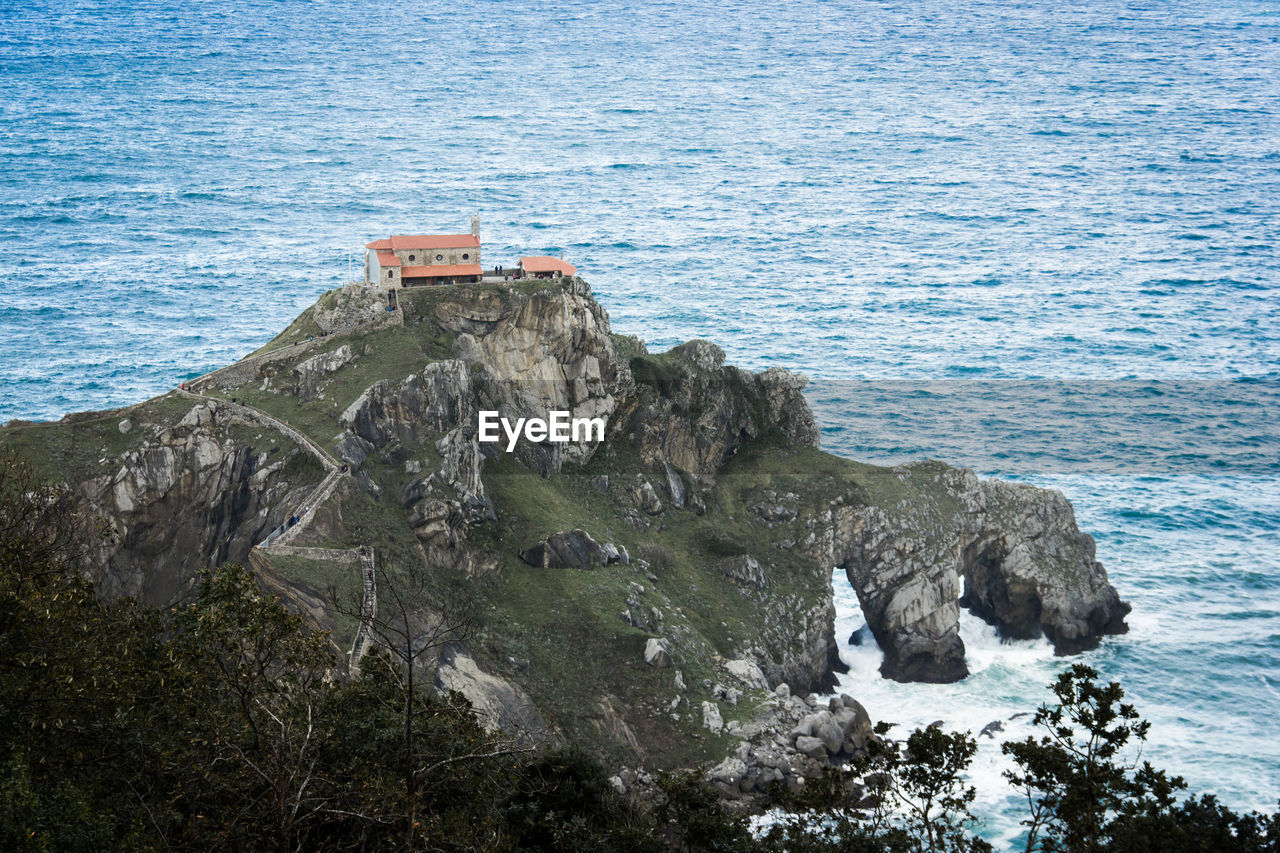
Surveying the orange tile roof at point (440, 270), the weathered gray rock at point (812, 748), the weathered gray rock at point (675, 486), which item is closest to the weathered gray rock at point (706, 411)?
the weathered gray rock at point (675, 486)

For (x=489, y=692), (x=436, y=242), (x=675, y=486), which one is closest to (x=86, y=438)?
(x=436, y=242)

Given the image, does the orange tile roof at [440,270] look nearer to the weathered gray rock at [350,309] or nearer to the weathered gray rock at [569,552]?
the weathered gray rock at [350,309]

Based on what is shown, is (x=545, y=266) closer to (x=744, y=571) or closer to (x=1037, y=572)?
(x=744, y=571)

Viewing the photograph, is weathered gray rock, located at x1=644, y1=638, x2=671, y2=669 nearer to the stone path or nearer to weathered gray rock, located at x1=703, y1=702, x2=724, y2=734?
weathered gray rock, located at x1=703, y1=702, x2=724, y2=734

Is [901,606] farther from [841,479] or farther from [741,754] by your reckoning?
[741,754]

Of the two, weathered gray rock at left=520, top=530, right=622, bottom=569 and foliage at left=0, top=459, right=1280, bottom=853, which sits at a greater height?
foliage at left=0, top=459, right=1280, bottom=853

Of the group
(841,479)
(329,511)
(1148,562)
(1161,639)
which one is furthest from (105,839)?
(1148,562)

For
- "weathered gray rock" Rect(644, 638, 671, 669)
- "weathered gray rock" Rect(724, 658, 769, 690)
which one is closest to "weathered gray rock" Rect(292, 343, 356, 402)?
"weathered gray rock" Rect(644, 638, 671, 669)
